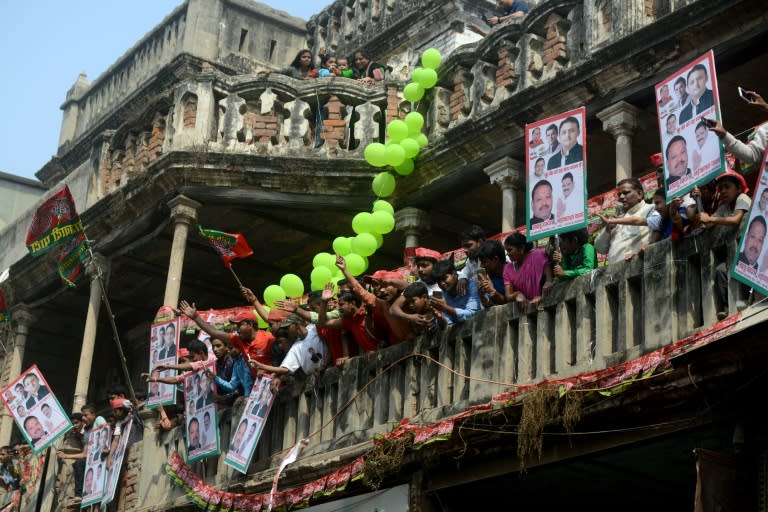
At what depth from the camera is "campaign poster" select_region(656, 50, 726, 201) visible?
9227 millimetres

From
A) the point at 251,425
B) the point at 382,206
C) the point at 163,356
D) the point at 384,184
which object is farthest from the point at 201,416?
the point at 384,184

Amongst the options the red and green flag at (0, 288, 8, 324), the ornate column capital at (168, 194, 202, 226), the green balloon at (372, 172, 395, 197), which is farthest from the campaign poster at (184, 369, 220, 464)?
the red and green flag at (0, 288, 8, 324)

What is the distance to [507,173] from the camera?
49.5ft

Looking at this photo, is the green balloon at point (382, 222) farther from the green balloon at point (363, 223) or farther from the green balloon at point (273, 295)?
the green balloon at point (273, 295)

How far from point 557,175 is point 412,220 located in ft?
18.8

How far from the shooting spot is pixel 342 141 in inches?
667

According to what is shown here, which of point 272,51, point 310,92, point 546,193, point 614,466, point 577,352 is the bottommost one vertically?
point 614,466

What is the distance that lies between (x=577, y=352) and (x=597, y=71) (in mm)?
4655

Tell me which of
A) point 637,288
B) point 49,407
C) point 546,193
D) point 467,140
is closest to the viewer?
point 637,288

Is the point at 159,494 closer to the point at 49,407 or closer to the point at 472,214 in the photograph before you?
the point at 49,407

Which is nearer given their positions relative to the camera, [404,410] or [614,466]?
[614,466]

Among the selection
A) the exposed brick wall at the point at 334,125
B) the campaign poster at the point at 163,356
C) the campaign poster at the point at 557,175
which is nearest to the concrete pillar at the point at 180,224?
the campaign poster at the point at 163,356

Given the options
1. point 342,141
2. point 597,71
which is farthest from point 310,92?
point 597,71

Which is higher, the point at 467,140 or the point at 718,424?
the point at 467,140
